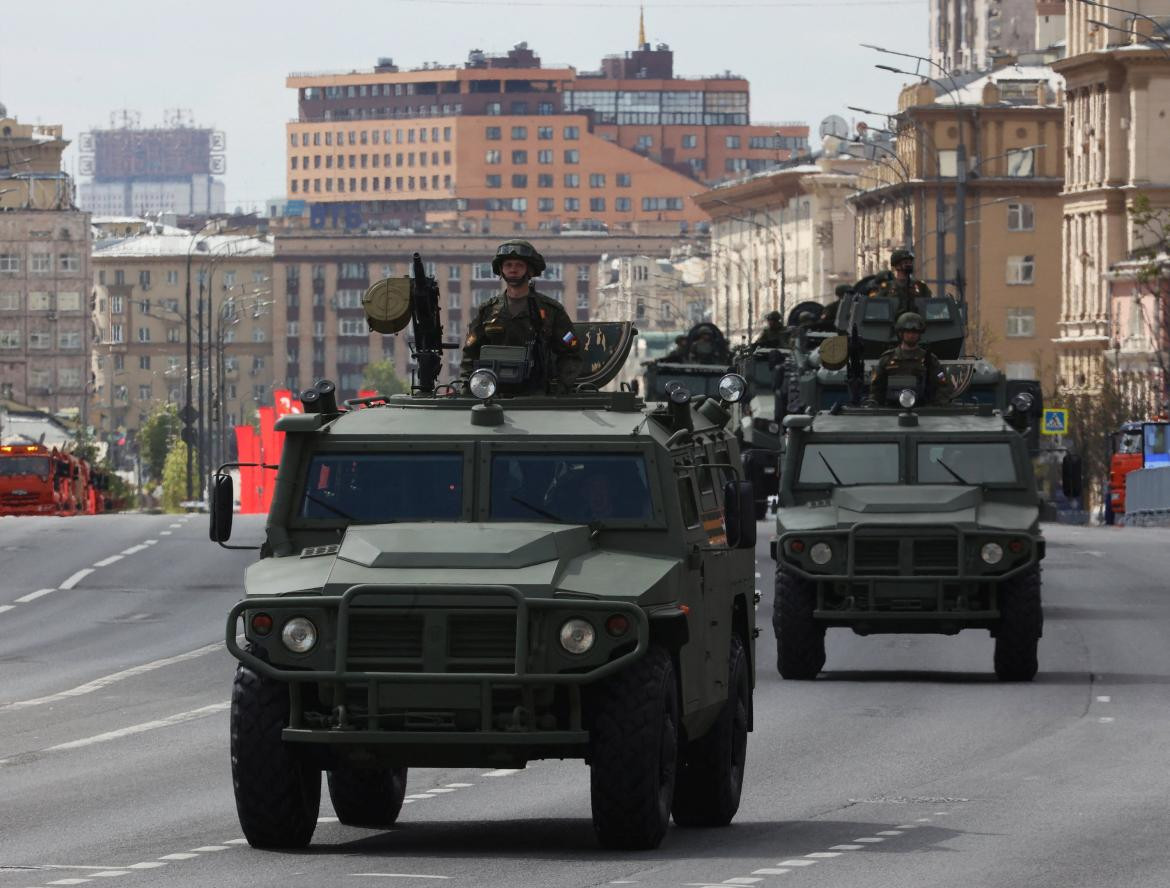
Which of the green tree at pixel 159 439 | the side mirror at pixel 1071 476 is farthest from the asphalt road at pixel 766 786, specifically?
the green tree at pixel 159 439

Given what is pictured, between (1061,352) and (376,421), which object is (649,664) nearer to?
(376,421)

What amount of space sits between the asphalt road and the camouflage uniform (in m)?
2.09

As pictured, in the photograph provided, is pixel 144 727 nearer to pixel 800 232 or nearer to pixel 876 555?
pixel 876 555

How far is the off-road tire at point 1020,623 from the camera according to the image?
2398cm

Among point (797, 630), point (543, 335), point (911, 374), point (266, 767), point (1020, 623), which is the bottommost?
point (797, 630)

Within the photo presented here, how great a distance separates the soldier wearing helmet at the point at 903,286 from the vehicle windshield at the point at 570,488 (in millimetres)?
17631

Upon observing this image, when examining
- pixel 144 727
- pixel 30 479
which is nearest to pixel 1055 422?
pixel 30 479

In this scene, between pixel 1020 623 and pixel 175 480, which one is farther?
pixel 175 480

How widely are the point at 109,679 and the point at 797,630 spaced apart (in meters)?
5.82

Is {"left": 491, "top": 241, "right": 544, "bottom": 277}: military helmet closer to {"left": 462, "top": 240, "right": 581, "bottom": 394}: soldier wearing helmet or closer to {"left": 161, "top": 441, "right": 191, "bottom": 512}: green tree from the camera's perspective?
{"left": 462, "top": 240, "right": 581, "bottom": 394}: soldier wearing helmet

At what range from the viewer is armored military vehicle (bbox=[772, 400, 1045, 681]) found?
78.7ft

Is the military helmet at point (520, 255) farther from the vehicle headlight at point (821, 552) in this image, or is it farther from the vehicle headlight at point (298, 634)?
the vehicle headlight at point (821, 552)

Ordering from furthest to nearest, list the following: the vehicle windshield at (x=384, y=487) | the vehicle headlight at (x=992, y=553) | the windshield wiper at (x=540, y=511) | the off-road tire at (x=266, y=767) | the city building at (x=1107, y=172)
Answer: the city building at (x=1107, y=172)
the vehicle headlight at (x=992, y=553)
the vehicle windshield at (x=384, y=487)
the windshield wiper at (x=540, y=511)
the off-road tire at (x=266, y=767)

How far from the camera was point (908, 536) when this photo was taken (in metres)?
24.2
